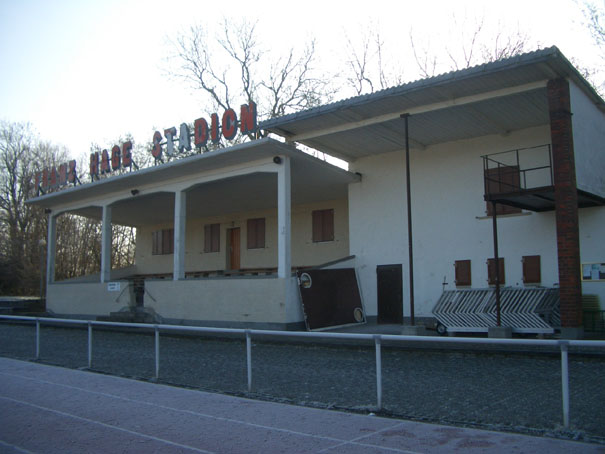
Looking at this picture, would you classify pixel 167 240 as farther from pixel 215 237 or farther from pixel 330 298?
pixel 330 298

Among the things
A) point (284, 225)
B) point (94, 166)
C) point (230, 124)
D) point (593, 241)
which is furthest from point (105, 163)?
point (593, 241)

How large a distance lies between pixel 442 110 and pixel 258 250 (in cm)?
1253

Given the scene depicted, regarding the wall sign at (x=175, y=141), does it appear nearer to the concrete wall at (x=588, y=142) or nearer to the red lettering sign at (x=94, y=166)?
the red lettering sign at (x=94, y=166)

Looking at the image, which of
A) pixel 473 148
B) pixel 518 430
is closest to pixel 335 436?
pixel 518 430

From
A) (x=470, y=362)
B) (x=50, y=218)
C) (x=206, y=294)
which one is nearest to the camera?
(x=470, y=362)

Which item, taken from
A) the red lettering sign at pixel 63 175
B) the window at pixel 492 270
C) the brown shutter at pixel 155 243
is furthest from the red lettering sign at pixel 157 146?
the window at pixel 492 270

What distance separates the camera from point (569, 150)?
13.2 meters

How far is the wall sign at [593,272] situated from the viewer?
14461 mm

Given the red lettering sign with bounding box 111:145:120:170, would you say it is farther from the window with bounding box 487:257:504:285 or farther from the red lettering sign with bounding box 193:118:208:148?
the window with bounding box 487:257:504:285

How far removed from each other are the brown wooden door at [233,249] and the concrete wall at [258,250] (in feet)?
0.63

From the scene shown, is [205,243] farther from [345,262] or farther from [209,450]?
[209,450]

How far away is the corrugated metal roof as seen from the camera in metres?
13.3

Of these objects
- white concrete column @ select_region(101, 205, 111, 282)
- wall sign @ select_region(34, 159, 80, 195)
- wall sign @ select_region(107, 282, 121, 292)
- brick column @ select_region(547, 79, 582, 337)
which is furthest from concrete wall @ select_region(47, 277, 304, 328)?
brick column @ select_region(547, 79, 582, 337)

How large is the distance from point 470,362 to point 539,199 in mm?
5449
